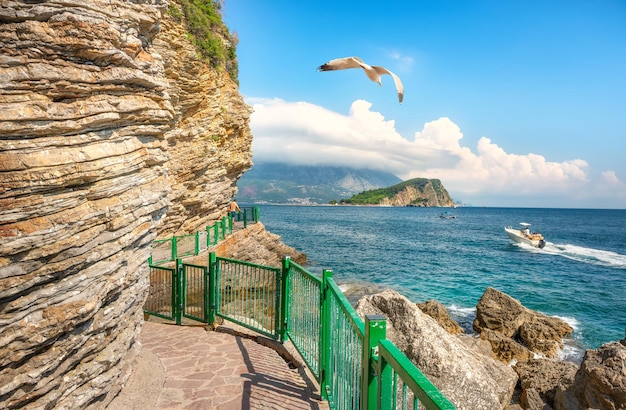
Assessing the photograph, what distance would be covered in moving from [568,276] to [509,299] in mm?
18021

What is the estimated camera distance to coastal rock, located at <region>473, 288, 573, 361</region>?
14398mm

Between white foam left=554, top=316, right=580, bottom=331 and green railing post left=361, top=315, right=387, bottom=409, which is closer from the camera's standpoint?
green railing post left=361, top=315, right=387, bottom=409

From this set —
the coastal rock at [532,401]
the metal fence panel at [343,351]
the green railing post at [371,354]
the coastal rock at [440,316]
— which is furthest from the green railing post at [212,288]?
the coastal rock at [440,316]

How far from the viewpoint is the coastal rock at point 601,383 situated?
679cm

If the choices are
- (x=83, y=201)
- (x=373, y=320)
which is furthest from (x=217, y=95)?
(x=373, y=320)

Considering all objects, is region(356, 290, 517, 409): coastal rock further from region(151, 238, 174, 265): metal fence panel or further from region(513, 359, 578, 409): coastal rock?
region(151, 238, 174, 265): metal fence panel

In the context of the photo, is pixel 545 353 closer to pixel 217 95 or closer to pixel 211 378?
pixel 211 378

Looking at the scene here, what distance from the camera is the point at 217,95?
76.6 ft

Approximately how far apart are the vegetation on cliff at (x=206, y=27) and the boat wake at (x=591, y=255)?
3760 cm

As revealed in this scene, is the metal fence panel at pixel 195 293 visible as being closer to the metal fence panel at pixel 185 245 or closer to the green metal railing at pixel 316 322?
the green metal railing at pixel 316 322

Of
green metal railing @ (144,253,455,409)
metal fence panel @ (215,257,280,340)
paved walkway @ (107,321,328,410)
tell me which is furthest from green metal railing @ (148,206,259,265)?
paved walkway @ (107,321,328,410)

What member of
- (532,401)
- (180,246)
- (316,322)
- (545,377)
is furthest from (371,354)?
(180,246)

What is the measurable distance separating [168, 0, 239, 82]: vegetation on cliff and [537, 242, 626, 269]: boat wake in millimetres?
37599

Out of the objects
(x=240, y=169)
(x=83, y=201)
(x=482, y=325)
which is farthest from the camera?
(x=240, y=169)
